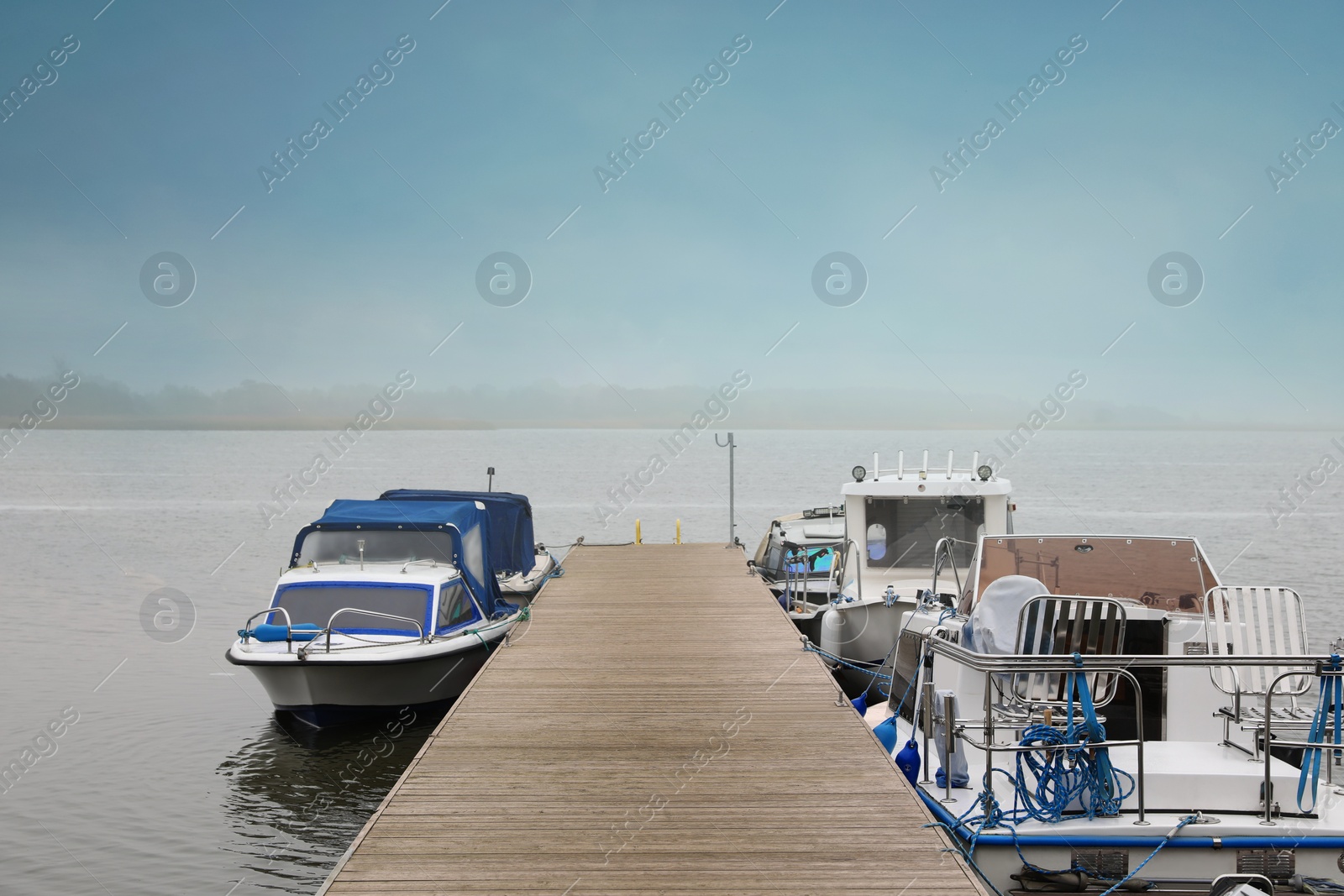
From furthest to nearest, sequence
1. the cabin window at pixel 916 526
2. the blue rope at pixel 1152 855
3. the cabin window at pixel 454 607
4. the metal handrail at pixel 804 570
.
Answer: the metal handrail at pixel 804 570 → the cabin window at pixel 916 526 → the cabin window at pixel 454 607 → the blue rope at pixel 1152 855

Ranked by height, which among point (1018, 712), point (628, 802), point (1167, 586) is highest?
point (1167, 586)

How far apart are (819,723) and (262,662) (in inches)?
244

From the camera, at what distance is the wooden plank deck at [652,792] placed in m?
4.80

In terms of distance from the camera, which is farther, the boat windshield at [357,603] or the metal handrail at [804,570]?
the metal handrail at [804,570]

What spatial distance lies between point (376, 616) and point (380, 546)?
1383 mm

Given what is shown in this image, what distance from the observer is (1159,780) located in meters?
5.80

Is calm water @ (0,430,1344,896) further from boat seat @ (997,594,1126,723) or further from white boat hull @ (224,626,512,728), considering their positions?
boat seat @ (997,594,1126,723)

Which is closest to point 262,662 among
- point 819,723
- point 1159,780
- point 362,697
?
point 362,697

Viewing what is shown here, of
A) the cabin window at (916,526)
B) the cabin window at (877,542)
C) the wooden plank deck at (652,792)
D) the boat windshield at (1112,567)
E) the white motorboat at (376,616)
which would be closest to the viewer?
the wooden plank deck at (652,792)

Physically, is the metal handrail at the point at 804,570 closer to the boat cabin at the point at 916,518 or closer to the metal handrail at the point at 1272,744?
the boat cabin at the point at 916,518

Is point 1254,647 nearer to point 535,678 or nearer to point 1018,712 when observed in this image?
point 1018,712

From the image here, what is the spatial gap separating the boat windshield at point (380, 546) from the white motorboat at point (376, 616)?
0.01 meters

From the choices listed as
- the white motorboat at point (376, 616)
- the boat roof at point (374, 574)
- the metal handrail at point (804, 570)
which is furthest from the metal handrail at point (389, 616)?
the metal handrail at point (804, 570)

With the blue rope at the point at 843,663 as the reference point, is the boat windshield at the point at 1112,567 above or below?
above
